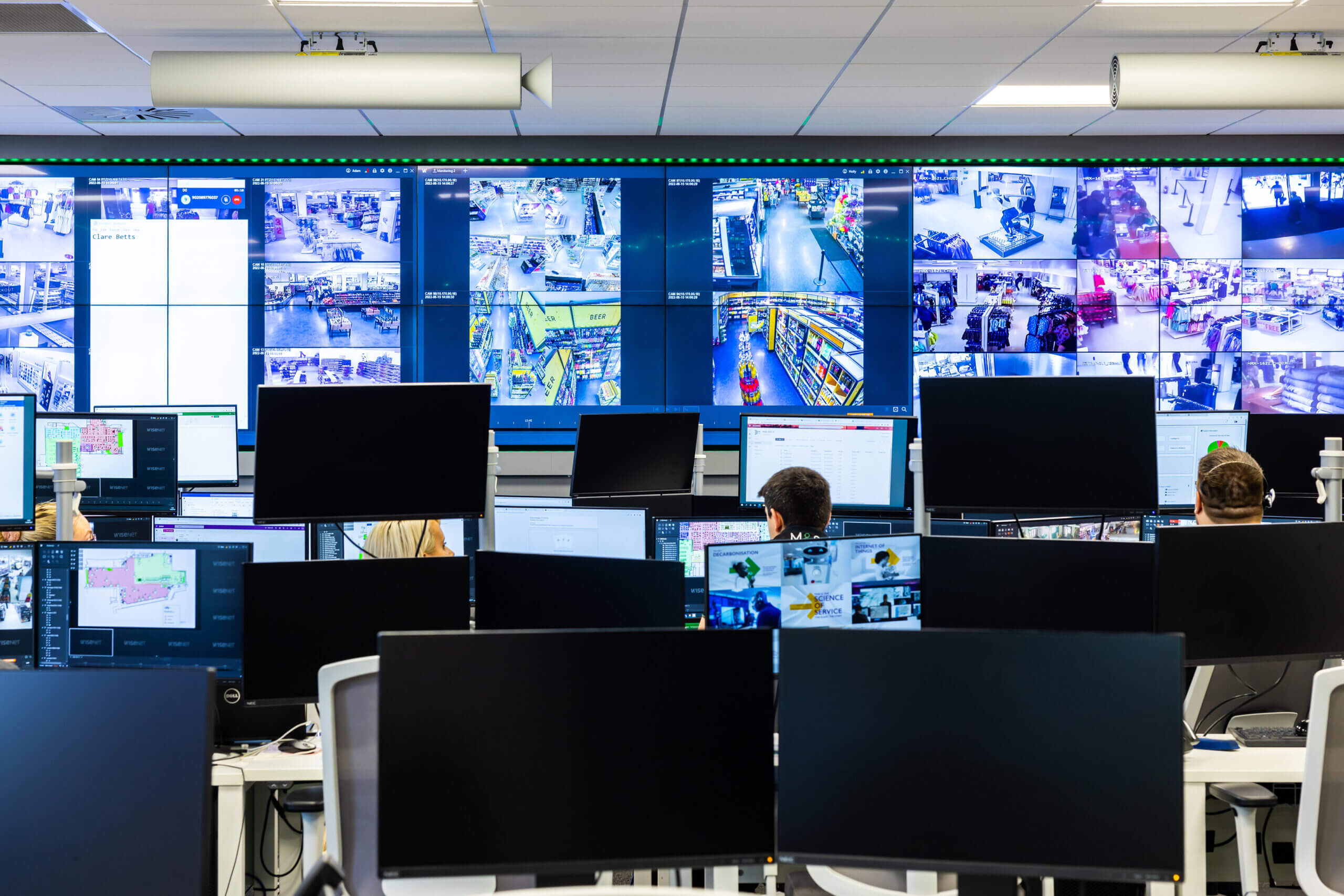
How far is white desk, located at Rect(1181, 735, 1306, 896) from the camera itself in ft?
6.77

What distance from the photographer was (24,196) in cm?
537

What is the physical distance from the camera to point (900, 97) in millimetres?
4730

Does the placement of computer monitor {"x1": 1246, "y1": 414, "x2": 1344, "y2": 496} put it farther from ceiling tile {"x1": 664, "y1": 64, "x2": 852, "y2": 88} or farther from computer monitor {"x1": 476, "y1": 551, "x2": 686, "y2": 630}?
computer monitor {"x1": 476, "y1": 551, "x2": 686, "y2": 630}

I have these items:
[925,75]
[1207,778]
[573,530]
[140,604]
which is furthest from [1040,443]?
[925,75]

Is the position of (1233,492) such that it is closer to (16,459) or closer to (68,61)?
(16,459)

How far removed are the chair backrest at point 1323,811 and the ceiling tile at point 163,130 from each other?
5.09 m

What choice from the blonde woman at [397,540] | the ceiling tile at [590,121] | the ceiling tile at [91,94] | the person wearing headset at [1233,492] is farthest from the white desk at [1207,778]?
the ceiling tile at [91,94]

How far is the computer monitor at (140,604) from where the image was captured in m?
2.33

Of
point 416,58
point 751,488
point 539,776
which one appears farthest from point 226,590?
point 416,58

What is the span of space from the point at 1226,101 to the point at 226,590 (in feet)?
12.9

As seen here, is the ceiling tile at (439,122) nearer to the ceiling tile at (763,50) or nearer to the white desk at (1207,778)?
the ceiling tile at (763,50)

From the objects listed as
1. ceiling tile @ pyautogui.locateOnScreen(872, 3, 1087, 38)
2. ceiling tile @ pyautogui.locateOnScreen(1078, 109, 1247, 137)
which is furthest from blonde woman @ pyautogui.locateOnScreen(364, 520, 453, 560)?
ceiling tile @ pyautogui.locateOnScreen(1078, 109, 1247, 137)

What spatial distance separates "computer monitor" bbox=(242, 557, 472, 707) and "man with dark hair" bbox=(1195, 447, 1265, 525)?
1791 mm

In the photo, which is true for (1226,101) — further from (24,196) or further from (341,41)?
(24,196)
